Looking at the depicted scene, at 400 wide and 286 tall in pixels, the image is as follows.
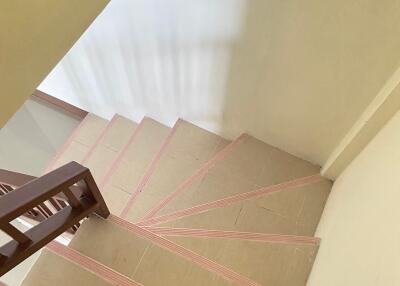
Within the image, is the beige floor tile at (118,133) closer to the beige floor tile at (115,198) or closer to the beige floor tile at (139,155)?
the beige floor tile at (139,155)

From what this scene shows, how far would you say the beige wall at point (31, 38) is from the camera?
1455 mm

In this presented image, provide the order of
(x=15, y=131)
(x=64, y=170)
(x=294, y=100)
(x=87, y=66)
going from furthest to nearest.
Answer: (x=15, y=131), (x=87, y=66), (x=294, y=100), (x=64, y=170)

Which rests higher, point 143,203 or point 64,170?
point 143,203

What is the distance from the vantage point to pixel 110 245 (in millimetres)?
2078

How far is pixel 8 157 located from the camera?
4.23 meters

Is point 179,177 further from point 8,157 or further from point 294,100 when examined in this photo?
point 8,157

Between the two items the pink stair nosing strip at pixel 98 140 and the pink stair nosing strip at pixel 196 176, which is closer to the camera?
the pink stair nosing strip at pixel 196 176

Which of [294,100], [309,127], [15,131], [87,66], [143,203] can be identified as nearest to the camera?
[294,100]

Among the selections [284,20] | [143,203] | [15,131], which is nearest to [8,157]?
[15,131]

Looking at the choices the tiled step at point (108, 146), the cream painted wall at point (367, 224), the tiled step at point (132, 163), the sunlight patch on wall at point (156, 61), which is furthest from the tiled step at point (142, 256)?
the tiled step at point (108, 146)

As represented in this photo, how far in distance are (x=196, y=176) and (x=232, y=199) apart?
349 millimetres

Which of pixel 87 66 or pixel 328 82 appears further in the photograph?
pixel 87 66

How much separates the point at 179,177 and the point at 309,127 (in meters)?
1.07

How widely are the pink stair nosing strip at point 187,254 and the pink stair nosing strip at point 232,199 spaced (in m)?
0.48
